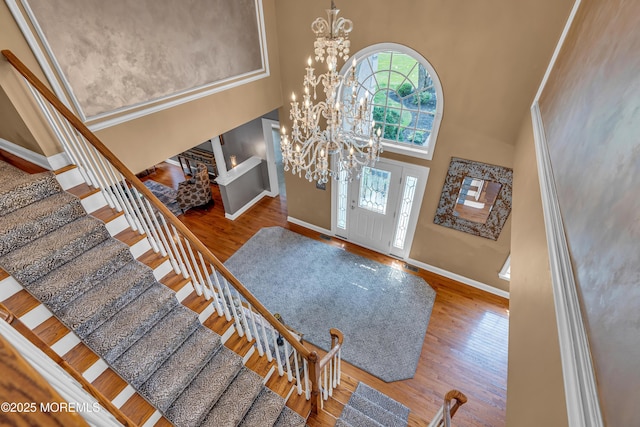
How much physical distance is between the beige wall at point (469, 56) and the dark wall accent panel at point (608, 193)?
55.2 inches

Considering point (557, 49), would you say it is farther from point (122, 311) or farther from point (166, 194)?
point (166, 194)

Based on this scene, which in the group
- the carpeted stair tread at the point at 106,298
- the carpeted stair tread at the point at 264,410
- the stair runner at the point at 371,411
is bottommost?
the stair runner at the point at 371,411

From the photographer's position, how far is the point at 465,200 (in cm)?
432

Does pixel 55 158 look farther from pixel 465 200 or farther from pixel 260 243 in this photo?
pixel 465 200

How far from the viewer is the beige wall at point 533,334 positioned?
108cm

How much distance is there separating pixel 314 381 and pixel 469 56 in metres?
3.77

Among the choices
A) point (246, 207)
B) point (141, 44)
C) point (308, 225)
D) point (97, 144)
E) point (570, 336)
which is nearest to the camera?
point (570, 336)

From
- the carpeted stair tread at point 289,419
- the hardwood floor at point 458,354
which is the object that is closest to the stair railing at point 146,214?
the carpeted stair tread at point 289,419

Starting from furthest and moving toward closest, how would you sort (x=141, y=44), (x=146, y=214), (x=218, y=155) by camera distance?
(x=218, y=155) < (x=141, y=44) < (x=146, y=214)

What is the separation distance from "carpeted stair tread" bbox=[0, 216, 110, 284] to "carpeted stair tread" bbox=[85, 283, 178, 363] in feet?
1.95

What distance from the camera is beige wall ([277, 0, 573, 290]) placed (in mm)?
3051

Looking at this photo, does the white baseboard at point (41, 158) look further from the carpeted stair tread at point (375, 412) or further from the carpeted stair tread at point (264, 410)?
the carpeted stair tread at point (375, 412)

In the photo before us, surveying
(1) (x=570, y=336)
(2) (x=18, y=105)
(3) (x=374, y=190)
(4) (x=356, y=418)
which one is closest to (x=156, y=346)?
(4) (x=356, y=418)

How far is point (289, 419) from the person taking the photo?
2699 millimetres
